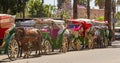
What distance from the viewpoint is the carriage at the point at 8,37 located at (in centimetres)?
2058

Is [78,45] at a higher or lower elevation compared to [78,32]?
lower

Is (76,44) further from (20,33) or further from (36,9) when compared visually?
(36,9)

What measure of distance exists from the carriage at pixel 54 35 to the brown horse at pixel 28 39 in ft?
4.32

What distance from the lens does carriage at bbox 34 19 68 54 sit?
991 inches

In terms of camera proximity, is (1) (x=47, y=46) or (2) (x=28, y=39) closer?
(2) (x=28, y=39)

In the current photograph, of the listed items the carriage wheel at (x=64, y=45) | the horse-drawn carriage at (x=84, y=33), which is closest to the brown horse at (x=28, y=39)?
the carriage wheel at (x=64, y=45)

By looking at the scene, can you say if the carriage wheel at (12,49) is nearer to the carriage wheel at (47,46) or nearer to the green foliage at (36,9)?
the carriage wheel at (47,46)

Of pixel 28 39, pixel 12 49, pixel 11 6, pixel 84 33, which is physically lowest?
pixel 84 33

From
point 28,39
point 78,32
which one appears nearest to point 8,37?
point 28,39

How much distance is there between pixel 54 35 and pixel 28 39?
4.07 meters

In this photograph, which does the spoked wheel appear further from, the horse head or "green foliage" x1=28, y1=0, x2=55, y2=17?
"green foliage" x1=28, y1=0, x2=55, y2=17

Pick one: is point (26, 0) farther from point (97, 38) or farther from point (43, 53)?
point (43, 53)

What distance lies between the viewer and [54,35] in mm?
26266

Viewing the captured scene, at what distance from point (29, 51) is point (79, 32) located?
8.08 meters
